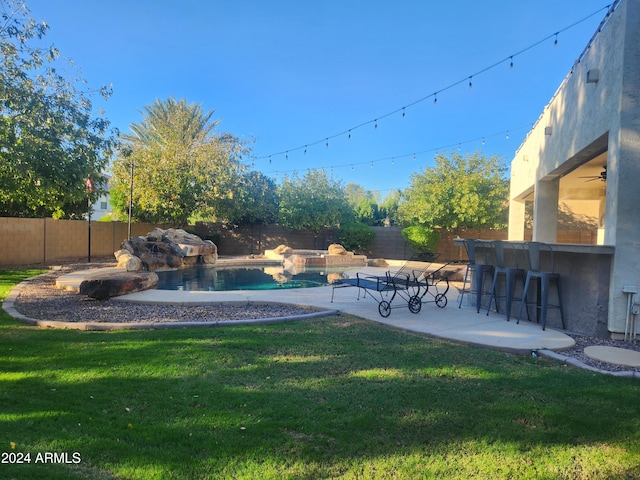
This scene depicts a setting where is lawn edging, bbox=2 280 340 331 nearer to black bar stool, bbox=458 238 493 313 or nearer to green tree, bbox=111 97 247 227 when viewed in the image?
black bar stool, bbox=458 238 493 313

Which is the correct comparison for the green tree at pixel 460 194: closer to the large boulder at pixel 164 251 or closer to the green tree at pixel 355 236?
the green tree at pixel 355 236

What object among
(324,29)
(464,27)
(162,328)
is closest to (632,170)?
(162,328)

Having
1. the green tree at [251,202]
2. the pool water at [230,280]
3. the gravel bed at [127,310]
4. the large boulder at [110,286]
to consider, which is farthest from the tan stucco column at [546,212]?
the green tree at [251,202]

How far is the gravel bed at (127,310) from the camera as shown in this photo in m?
6.07

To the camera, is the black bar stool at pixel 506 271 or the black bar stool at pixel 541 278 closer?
the black bar stool at pixel 541 278

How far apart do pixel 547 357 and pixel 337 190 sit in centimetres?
1829

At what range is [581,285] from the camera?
228 inches

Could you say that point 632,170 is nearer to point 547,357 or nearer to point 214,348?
point 547,357

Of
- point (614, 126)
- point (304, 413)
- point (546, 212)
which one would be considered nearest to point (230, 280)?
point (546, 212)

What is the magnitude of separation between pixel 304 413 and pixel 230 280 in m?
9.53

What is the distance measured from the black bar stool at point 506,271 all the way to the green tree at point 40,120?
28.9ft

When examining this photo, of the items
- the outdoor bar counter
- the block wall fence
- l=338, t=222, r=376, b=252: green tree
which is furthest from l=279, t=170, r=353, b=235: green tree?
the outdoor bar counter

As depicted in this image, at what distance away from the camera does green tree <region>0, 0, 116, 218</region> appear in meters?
7.96

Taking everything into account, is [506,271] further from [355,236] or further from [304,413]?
[355,236]
